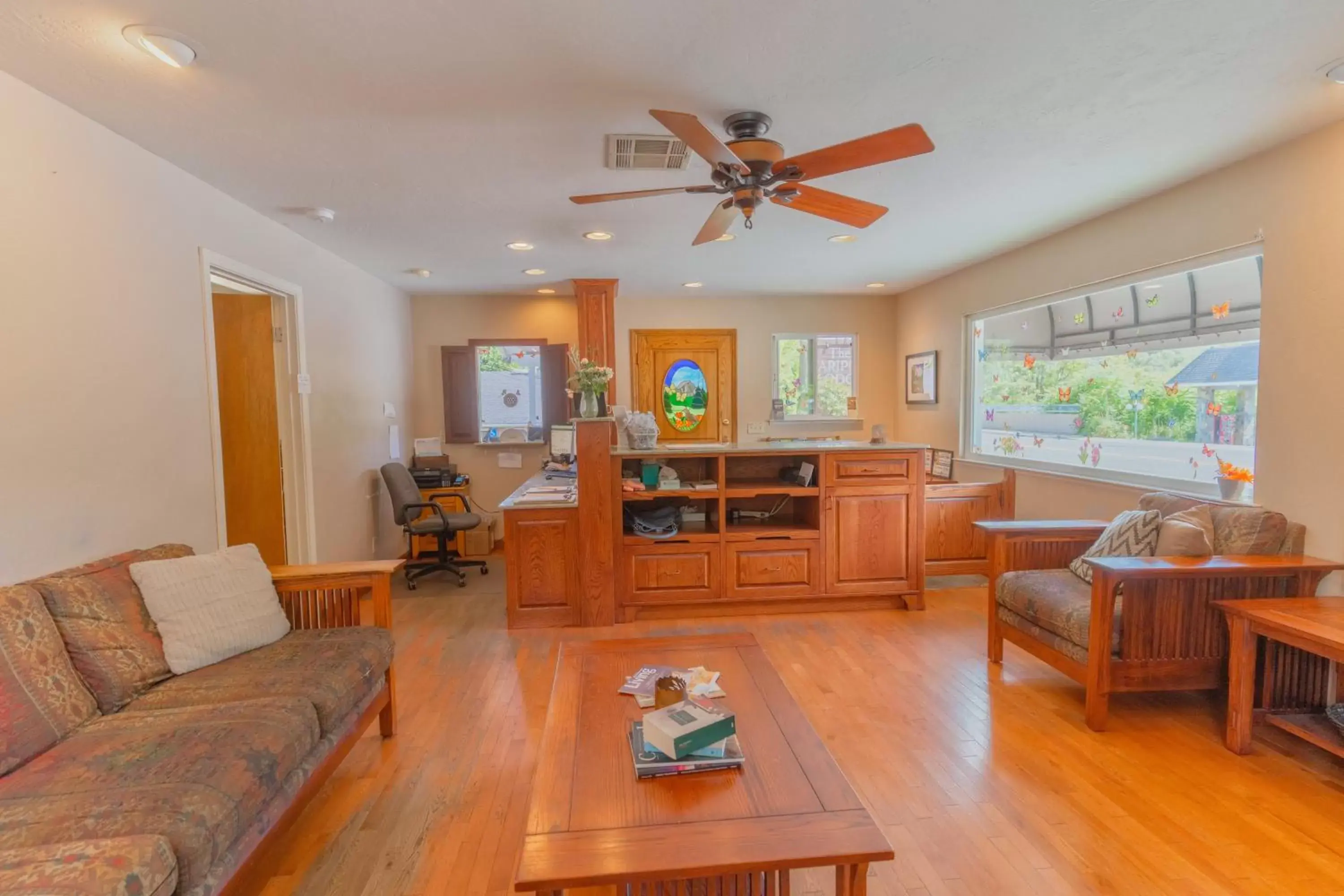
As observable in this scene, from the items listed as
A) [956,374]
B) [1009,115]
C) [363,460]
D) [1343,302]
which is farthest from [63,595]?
[956,374]

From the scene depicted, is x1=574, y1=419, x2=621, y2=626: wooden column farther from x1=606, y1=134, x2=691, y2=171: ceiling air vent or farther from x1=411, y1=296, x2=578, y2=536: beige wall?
x1=411, y1=296, x2=578, y2=536: beige wall

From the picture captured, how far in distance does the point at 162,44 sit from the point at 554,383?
417 centimetres

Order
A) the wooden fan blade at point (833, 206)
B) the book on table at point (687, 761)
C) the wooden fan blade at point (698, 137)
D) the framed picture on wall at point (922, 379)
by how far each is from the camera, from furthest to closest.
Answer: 1. the framed picture on wall at point (922, 379)
2. the wooden fan blade at point (833, 206)
3. the wooden fan blade at point (698, 137)
4. the book on table at point (687, 761)

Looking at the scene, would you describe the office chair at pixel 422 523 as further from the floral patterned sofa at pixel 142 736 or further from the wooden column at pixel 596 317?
the floral patterned sofa at pixel 142 736

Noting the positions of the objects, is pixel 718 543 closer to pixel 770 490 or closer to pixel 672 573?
pixel 672 573

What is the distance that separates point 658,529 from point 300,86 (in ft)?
8.92

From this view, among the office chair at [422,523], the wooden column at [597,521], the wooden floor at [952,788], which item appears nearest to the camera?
the wooden floor at [952,788]

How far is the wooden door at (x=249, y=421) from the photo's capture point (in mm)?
3668

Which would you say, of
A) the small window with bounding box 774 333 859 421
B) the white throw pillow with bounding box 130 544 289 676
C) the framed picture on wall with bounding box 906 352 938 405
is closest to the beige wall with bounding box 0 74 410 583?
the white throw pillow with bounding box 130 544 289 676

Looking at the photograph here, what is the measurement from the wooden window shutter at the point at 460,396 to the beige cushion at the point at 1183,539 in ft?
17.1

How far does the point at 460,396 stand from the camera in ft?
19.1

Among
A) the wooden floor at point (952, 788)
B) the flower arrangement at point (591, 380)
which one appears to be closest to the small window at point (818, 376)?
the flower arrangement at point (591, 380)

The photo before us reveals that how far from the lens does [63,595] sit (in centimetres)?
185

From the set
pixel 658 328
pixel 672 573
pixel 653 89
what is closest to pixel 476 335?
pixel 658 328
